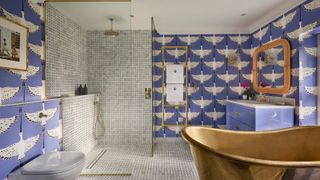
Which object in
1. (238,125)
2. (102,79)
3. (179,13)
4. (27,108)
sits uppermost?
(179,13)

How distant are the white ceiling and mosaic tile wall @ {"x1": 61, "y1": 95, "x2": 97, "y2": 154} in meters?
1.18

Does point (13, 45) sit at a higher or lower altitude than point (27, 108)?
higher

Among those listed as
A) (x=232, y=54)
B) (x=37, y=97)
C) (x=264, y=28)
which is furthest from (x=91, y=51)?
(x=264, y=28)

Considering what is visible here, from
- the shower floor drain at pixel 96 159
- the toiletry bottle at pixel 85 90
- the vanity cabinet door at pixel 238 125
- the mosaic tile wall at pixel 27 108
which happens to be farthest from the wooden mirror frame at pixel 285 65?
the mosaic tile wall at pixel 27 108

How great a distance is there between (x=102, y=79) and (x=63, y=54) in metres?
0.92

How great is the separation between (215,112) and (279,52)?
5.18 feet

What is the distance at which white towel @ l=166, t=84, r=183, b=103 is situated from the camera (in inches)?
159

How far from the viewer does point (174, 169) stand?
2807mm

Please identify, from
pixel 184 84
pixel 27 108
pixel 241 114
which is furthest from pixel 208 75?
pixel 27 108

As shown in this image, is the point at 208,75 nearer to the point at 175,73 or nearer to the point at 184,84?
the point at 184,84

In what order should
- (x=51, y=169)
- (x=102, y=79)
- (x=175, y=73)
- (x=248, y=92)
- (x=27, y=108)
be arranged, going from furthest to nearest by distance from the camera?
(x=175, y=73) → (x=248, y=92) → (x=102, y=79) → (x=27, y=108) → (x=51, y=169)

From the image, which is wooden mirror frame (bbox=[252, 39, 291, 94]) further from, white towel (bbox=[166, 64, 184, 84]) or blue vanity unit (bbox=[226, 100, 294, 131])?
white towel (bbox=[166, 64, 184, 84])

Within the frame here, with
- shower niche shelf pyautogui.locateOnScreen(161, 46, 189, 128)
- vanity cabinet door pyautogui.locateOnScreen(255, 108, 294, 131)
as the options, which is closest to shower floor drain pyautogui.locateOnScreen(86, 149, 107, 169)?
shower niche shelf pyautogui.locateOnScreen(161, 46, 189, 128)

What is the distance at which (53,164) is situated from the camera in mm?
1937
